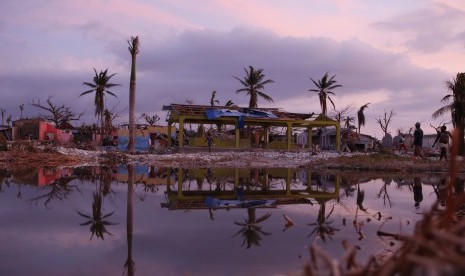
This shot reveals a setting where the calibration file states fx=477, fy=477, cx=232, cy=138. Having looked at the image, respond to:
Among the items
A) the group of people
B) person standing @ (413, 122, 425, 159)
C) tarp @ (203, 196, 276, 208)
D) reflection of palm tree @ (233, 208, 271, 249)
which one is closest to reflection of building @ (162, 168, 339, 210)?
tarp @ (203, 196, 276, 208)

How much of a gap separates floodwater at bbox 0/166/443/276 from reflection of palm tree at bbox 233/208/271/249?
0.04 ft

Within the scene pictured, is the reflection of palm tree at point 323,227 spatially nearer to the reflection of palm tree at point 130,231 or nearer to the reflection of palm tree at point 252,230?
the reflection of palm tree at point 252,230

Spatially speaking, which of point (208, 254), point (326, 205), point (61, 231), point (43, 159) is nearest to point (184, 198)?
point (326, 205)

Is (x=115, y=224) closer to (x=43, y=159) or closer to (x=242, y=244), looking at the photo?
(x=242, y=244)

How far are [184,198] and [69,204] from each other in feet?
7.90

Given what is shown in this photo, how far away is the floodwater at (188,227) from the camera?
463cm

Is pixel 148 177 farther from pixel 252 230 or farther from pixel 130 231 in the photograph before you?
pixel 252 230

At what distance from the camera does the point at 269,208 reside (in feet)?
27.9

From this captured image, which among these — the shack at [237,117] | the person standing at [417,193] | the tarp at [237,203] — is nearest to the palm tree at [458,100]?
the shack at [237,117]

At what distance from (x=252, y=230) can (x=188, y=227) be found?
914mm

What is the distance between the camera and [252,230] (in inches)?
251

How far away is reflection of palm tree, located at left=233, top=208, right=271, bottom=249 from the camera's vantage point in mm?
5734

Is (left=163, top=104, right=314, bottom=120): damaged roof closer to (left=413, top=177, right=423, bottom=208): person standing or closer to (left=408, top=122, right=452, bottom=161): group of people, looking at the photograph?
(left=408, top=122, right=452, bottom=161): group of people

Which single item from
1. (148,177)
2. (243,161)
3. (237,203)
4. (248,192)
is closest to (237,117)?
(243,161)
